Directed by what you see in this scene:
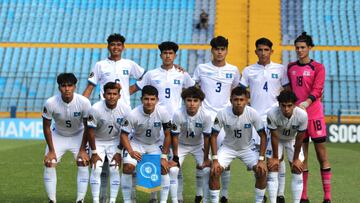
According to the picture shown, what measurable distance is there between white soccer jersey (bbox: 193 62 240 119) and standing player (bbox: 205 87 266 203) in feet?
2.14

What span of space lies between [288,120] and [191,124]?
1180 mm

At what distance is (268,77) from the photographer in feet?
31.4

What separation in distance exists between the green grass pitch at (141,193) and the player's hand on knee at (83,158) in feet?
3.13

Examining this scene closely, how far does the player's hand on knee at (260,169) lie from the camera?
345 inches

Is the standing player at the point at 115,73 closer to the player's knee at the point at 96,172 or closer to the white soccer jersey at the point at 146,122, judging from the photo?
the white soccer jersey at the point at 146,122

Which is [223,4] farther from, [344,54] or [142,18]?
[344,54]

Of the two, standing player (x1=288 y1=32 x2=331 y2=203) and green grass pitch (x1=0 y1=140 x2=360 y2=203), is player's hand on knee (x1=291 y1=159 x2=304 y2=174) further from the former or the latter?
green grass pitch (x1=0 y1=140 x2=360 y2=203)

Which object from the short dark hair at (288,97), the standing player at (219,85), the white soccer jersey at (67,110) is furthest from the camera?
the standing player at (219,85)

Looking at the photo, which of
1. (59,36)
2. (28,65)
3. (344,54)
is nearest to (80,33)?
(59,36)

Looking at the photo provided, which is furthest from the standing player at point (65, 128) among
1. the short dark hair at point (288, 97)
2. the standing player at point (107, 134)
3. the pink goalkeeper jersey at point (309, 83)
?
the pink goalkeeper jersey at point (309, 83)

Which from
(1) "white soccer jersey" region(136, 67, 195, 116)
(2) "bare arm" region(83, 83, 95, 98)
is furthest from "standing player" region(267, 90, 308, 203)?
(2) "bare arm" region(83, 83, 95, 98)

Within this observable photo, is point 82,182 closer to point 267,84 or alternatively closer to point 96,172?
point 96,172

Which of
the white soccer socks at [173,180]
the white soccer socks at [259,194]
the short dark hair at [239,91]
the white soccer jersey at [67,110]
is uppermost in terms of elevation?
the short dark hair at [239,91]

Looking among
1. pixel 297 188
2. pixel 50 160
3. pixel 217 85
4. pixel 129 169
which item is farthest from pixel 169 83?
pixel 297 188
